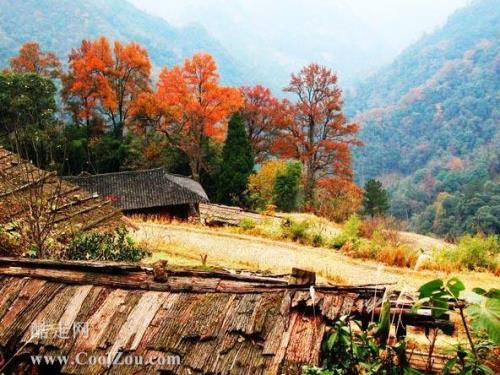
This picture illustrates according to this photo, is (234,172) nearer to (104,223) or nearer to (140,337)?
(104,223)

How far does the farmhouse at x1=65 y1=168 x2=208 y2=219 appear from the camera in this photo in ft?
79.1

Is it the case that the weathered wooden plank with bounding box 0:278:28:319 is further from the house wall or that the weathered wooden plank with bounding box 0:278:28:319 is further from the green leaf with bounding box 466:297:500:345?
the house wall

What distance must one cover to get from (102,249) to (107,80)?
30.7 metres

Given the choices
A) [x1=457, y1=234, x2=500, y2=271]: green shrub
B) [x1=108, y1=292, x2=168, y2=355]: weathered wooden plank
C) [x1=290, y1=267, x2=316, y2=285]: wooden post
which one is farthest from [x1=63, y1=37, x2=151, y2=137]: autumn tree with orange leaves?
[x1=290, y1=267, x2=316, y2=285]: wooden post

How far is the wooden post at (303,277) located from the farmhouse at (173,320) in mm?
77

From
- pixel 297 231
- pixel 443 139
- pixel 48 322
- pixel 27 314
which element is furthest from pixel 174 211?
pixel 443 139

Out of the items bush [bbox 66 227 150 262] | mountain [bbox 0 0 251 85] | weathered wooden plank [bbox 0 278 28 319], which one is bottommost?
bush [bbox 66 227 150 262]

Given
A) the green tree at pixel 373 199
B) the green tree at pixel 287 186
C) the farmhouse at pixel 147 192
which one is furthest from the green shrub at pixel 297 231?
the green tree at pixel 373 199

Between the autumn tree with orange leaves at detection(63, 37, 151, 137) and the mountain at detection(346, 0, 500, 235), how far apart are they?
3285 cm

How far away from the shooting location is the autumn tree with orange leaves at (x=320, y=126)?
1412 inches

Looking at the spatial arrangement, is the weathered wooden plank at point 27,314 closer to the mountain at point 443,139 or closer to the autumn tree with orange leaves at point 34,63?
the autumn tree with orange leaves at point 34,63

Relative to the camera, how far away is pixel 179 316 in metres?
3.58

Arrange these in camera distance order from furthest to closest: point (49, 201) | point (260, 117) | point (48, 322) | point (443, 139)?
point (443, 139)
point (260, 117)
point (49, 201)
point (48, 322)

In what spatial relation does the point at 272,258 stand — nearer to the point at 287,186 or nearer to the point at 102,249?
the point at 102,249
